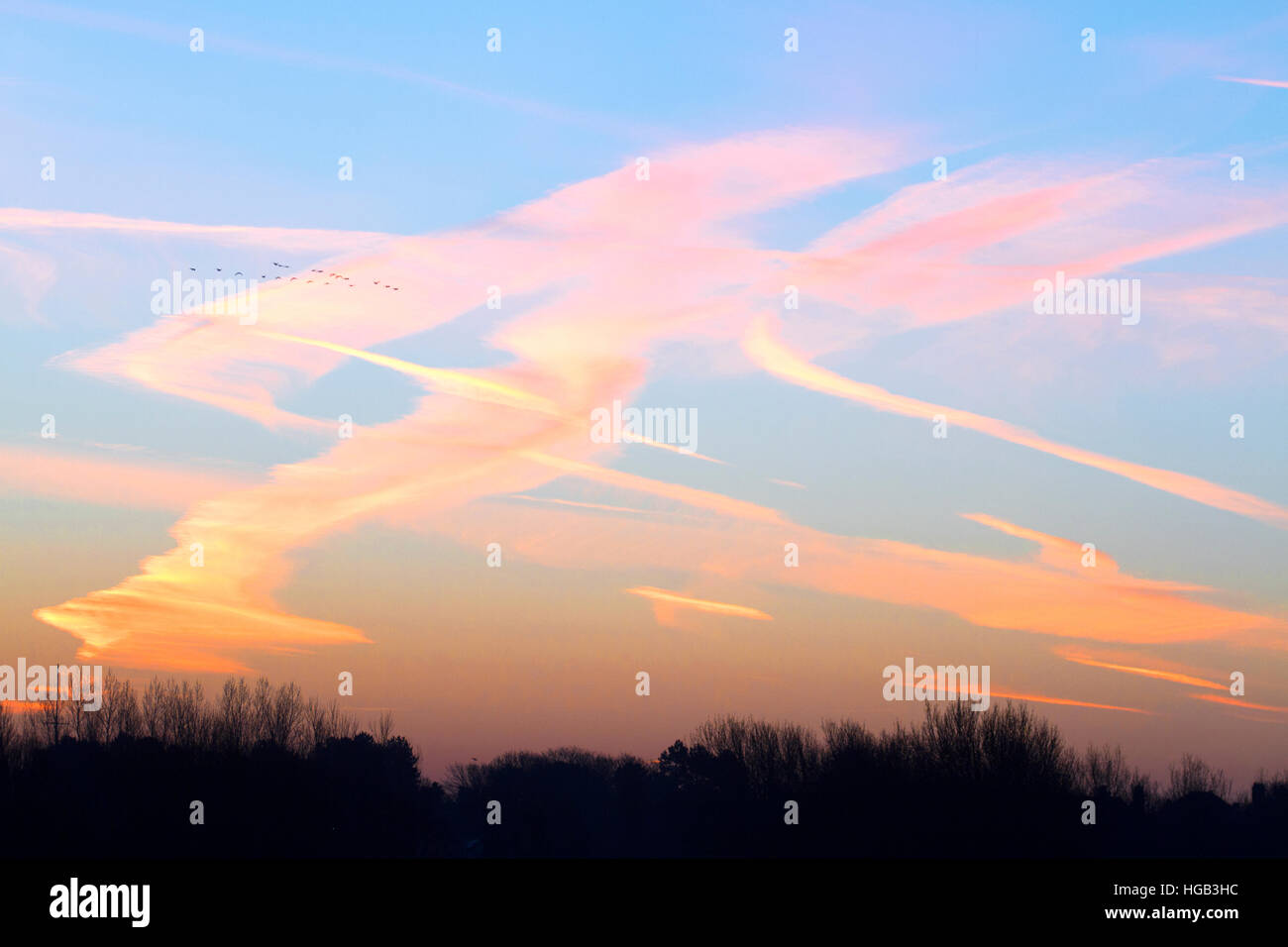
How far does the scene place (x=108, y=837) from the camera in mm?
77000

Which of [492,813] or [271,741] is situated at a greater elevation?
[271,741]

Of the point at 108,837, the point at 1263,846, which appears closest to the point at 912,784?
the point at 1263,846

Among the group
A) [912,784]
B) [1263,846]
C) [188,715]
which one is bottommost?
[1263,846]

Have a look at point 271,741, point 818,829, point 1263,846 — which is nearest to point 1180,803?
point 1263,846

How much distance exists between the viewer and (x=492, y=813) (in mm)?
127812

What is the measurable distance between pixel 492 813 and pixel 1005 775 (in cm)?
5488

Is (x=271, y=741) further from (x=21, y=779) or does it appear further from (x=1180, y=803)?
(x=1180, y=803)
